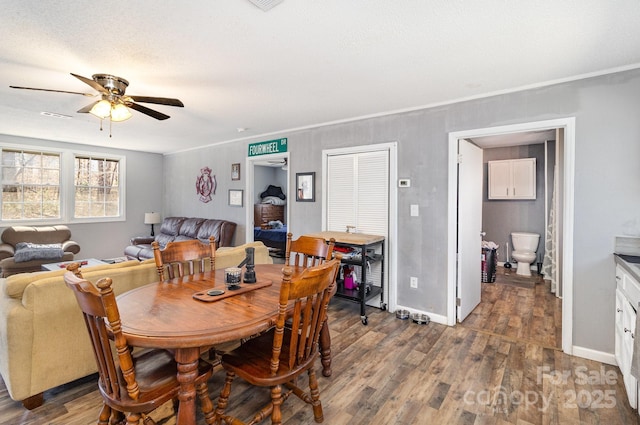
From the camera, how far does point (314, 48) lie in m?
2.14

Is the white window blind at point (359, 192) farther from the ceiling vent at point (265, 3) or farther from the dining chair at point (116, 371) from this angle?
the dining chair at point (116, 371)

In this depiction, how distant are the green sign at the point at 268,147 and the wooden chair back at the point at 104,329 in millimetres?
3680

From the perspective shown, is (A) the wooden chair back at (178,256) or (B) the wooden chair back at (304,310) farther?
(A) the wooden chair back at (178,256)

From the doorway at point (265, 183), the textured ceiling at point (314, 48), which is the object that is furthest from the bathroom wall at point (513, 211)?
the doorway at point (265, 183)

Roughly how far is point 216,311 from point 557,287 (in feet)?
14.7

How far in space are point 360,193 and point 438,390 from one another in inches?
91.4

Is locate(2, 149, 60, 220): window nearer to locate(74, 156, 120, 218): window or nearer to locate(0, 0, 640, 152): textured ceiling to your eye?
locate(74, 156, 120, 218): window

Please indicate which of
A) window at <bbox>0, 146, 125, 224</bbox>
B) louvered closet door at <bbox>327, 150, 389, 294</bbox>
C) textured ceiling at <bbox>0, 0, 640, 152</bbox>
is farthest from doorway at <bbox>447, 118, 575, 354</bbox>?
window at <bbox>0, 146, 125, 224</bbox>

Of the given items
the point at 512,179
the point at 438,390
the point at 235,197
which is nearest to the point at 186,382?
the point at 438,390

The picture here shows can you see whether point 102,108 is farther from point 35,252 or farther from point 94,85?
point 35,252

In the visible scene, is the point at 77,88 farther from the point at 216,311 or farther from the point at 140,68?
the point at 216,311

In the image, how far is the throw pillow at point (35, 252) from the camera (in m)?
4.43

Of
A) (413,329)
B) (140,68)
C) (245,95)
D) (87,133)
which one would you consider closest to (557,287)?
(413,329)

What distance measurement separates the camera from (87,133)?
4.95 metres
